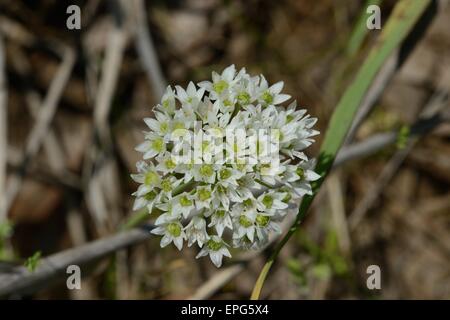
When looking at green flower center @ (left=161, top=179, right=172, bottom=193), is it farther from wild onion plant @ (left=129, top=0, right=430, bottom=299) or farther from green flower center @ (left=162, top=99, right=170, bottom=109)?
green flower center @ (left=162, top=99, right=170, bottom=109)

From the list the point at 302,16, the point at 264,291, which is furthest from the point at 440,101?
the point at 264,291

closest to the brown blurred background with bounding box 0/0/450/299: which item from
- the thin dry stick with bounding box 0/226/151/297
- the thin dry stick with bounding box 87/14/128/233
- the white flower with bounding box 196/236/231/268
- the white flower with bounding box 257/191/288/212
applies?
the thin dry stick with bounding box 87/14/128/233

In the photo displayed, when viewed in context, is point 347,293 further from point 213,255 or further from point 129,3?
point 129,3

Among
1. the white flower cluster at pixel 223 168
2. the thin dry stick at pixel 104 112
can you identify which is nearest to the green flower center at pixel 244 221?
the white flower cluster at pixel 223 168

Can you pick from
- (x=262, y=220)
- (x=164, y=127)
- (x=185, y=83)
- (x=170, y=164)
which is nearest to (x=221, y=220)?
(x=262, y=220)

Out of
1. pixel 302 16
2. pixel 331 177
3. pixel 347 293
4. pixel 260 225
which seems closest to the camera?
pixel 260 225

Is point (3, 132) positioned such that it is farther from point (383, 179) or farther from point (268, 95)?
point (383, 179)
